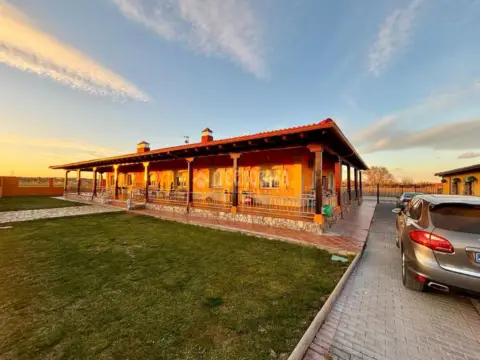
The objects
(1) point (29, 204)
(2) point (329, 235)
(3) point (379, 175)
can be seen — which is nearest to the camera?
(2) point (329, 235)

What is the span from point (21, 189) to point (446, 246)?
37344 mm

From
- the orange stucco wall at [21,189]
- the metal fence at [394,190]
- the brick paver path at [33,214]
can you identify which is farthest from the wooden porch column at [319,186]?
the orange stucco wall at [21,189]

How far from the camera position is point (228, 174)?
42.5 ft

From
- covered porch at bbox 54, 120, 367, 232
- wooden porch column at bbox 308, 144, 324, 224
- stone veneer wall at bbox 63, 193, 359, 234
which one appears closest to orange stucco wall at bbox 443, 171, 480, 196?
covered porch at bbox 54, 120, 367, 232

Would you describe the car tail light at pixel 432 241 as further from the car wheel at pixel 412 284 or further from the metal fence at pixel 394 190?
the metal fence at pixel 394 190

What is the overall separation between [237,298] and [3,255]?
6.11 meters

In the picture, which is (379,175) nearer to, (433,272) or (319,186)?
(319,186)

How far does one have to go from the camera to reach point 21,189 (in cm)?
2489

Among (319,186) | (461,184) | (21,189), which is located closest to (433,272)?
(319,186)

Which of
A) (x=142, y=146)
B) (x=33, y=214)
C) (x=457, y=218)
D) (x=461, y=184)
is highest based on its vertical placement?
(x=142, y=146)

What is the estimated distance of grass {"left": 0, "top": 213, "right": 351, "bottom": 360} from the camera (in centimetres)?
210

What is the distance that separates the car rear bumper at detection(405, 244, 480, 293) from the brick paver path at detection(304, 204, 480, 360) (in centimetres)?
48

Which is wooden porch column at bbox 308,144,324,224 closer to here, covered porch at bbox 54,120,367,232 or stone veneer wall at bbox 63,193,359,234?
covered porch at bbox 54,120,367,232

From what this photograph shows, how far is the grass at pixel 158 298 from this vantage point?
2.10 meters
